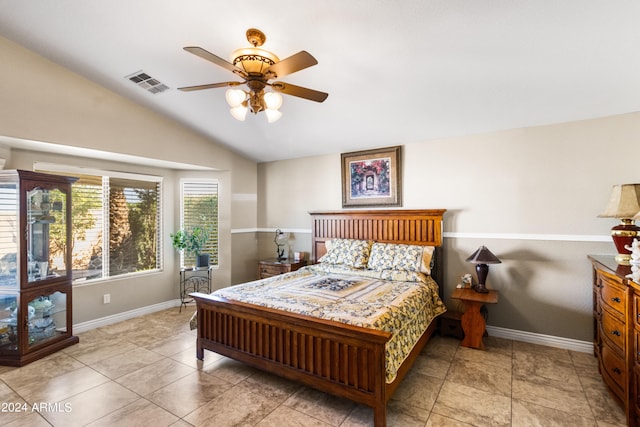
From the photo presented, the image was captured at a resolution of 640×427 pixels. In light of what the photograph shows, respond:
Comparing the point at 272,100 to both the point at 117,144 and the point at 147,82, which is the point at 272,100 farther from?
the point at 117,144

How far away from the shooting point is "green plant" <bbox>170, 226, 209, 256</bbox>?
451 cm

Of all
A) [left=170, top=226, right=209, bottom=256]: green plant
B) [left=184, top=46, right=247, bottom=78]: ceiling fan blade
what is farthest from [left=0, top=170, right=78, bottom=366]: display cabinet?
[left=184, top=46, right=247, bottom=78]: ceiling fan blade

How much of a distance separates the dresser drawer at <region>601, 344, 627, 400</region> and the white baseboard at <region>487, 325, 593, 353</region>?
2.31ft

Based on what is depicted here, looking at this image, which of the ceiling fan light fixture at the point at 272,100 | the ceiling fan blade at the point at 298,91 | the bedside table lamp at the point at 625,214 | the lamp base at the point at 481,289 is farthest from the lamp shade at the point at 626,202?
the ceiling fan light fixture at the point at 272,100

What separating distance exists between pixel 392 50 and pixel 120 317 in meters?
4.67

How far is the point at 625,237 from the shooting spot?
7.98ft

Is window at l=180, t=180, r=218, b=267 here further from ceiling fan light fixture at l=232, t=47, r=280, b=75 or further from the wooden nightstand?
ceiling fan light fixture at l=232, t=47, r=280, b=75

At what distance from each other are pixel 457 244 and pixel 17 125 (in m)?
4.77

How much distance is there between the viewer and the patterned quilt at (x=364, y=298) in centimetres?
224

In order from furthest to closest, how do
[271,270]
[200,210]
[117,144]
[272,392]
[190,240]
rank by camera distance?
[200,210], [271,270], [190,240], [117,144], [272,392]

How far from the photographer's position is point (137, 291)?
4.39 metres

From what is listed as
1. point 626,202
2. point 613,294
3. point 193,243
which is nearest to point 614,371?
point 613,294

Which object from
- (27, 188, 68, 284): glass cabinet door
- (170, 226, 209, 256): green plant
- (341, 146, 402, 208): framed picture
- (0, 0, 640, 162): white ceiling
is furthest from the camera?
(170, 226, 209, 256): green plant

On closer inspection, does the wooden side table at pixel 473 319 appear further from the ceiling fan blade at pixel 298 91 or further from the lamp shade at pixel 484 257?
the ceiling fan blade at pixel 298 91
